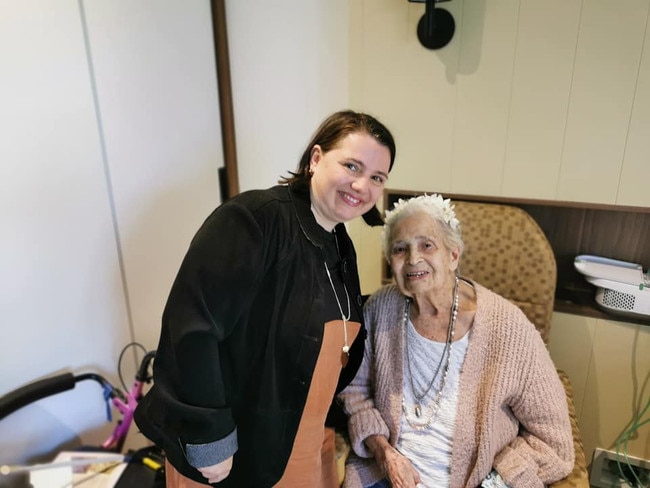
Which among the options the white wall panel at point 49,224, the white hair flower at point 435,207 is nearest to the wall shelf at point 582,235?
the white hair flower at point 435,207

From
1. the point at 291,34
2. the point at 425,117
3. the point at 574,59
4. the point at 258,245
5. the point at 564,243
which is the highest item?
the point at 291,34

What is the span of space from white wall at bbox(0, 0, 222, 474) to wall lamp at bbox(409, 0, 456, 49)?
87 centimetres

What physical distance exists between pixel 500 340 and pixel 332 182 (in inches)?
25.0

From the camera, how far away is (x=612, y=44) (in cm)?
130

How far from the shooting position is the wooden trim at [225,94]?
5.82 feet

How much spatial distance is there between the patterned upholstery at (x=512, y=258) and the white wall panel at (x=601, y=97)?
0.19 metres

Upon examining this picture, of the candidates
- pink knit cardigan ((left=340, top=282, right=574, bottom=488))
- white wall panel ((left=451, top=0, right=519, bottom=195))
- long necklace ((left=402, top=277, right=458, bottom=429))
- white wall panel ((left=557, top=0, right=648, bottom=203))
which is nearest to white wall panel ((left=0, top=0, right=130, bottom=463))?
pink knit cardigan ((left=340, top=282, right=574, bottom=488))

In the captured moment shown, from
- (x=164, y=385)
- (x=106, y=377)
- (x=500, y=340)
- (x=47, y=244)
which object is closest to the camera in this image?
(x=164, y=385)

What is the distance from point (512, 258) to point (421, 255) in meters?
0.43

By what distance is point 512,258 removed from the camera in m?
1.45

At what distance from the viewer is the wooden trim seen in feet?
5.82

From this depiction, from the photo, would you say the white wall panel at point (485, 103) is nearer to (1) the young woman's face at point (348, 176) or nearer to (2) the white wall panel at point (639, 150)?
(2) the white wall panel at point (639, 150)

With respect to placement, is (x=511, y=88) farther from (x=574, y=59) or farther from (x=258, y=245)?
(x=258, y=245)

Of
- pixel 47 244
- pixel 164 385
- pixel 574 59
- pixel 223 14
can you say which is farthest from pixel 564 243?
pixel 47 244
